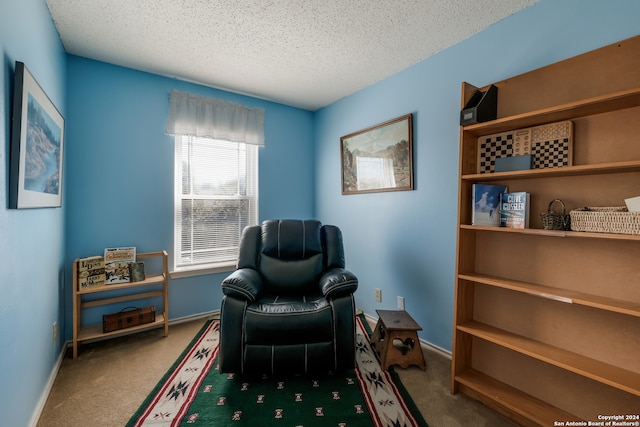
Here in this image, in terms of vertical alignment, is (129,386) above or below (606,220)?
below

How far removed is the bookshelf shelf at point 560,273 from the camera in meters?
1.30

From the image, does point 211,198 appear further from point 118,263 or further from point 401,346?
point 401,346

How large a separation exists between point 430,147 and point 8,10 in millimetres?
2529

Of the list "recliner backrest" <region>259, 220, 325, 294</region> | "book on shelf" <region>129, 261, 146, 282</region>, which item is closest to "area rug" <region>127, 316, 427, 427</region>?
"recliner backrest" <region>259, 220, 325, 294</region>

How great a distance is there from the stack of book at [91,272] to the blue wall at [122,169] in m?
0.18

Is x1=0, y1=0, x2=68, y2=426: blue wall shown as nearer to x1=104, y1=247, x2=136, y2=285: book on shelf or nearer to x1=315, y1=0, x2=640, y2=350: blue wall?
x1=104, y1=247, x2=136, y2=285: book on shelf

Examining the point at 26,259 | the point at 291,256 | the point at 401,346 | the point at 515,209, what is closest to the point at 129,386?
the point at 26,259

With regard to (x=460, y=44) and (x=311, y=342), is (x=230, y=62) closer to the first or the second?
(x=460, y=44)

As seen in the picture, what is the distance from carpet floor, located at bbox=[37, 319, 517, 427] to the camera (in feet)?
5.01

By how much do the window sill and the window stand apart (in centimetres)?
2

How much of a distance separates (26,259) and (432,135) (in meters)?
2.72

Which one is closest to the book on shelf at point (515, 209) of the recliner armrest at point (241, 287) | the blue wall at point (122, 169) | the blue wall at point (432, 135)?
the blue wall at point (432, 135)

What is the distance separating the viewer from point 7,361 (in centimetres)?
116

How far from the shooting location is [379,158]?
273cm
